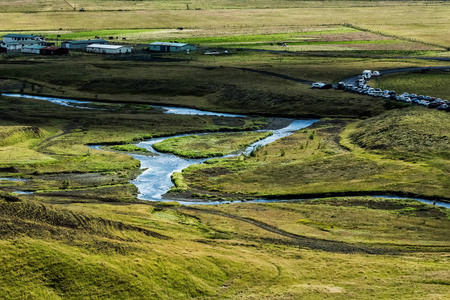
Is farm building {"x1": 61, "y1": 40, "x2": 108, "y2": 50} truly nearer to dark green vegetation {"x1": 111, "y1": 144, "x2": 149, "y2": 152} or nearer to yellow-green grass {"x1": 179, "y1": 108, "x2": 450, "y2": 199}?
dark green vegetation {"x1": 111, "y1": 144, "x2": 149, "y2": 152}

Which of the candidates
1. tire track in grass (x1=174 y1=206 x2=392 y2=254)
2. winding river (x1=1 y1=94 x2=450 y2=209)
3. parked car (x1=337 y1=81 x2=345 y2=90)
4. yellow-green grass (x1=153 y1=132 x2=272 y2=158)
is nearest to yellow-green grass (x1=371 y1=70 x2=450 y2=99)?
parked car (x1=337 y1=81 x2=345 y2=90)

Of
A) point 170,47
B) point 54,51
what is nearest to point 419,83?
point 170,47

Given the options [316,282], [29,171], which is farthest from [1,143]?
[316,282]

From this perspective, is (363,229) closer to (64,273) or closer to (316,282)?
(316,282)

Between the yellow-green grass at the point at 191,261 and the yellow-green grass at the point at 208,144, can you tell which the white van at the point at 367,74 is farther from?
the yellow-green grass at the point at 191,261

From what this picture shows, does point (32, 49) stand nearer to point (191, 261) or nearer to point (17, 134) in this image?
point (17, 134)

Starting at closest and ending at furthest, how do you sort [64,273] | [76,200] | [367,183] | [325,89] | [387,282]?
[64,273]
[387,282]
[76,200]
[367,183]
[325,89]
